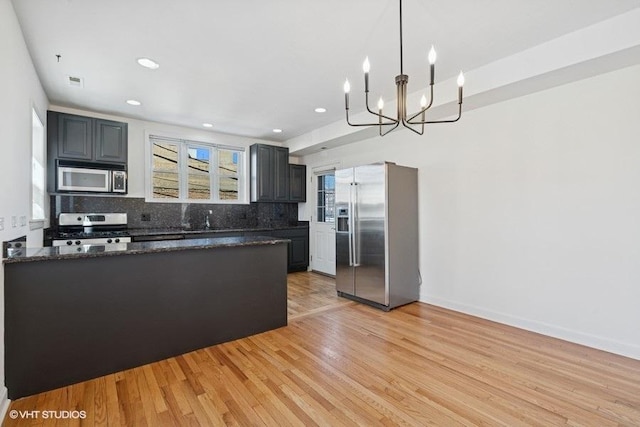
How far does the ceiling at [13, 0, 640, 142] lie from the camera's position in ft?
7.09

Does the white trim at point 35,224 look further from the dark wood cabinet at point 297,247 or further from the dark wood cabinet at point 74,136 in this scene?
the dark wood cabinet at point 297,247

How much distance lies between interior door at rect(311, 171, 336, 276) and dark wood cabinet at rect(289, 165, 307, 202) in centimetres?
27

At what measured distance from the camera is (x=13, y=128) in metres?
2.28

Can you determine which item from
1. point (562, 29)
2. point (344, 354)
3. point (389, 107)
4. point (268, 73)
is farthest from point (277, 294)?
point (562, 29)

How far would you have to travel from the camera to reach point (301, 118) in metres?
4.66

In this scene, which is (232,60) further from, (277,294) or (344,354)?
(344,354)

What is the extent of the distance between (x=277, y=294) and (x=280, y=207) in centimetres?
332

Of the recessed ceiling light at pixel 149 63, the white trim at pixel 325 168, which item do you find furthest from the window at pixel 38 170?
the white trim at pixel 325 168

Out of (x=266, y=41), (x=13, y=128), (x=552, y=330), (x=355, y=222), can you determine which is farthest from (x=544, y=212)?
(x=13, y=128)

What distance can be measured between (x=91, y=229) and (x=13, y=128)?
93.1 inches

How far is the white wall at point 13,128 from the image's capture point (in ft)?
6.43

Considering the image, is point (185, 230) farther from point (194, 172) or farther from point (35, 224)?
point (35, 224)

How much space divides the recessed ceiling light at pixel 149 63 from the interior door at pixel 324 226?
11.4 feet

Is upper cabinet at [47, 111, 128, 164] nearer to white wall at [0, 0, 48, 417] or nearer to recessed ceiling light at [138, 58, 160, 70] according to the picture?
white wall at [0, 0, 48, 417]
